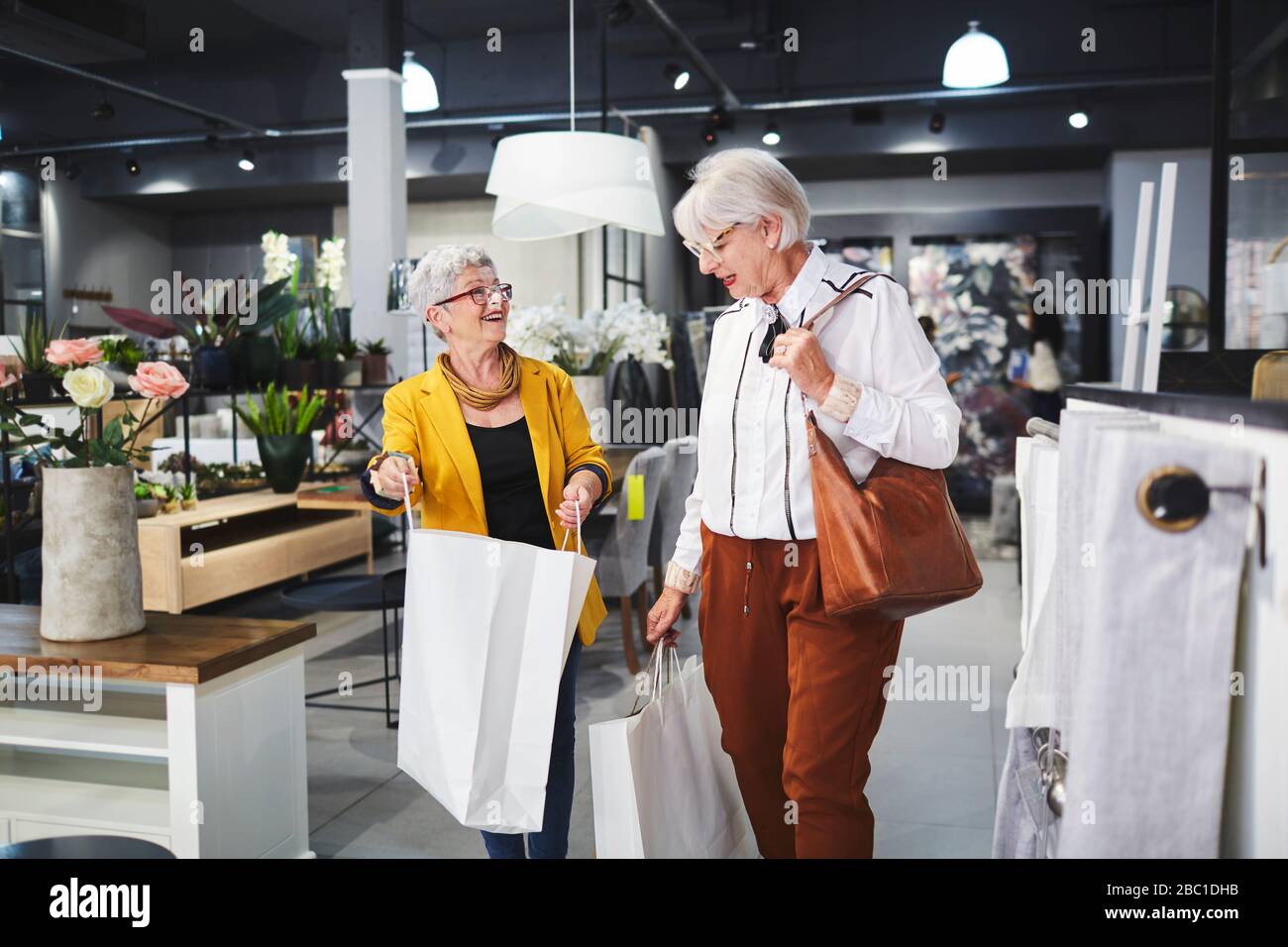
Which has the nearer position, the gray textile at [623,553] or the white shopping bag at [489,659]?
the white shopping bag at [489,659]

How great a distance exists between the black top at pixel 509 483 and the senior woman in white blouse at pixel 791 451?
376 millimetres

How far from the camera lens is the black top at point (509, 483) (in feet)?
7.27

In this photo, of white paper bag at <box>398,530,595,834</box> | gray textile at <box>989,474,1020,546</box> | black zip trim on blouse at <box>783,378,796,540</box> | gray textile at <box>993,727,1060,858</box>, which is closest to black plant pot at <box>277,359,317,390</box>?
white paper bag at <box>398,530,595,834</box>

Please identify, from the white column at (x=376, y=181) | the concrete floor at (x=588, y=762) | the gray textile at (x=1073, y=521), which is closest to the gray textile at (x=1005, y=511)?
the concrete floor at (x=588, y=762)

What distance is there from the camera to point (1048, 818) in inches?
60.7

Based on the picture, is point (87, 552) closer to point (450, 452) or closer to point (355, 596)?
point (450, 452)

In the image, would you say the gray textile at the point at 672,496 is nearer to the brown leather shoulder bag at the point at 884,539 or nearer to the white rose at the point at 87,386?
the white rose at the point at 87,386

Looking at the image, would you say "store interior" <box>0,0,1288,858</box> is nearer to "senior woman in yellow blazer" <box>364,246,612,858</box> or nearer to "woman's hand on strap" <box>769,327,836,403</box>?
"woman's hand on strap" <box>769,327,836,403</box>

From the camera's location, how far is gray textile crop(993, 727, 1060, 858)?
1607mm

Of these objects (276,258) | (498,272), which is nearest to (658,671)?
(276,258)

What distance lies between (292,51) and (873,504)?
31.2 ft

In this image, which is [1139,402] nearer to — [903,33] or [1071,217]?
[903,33]
